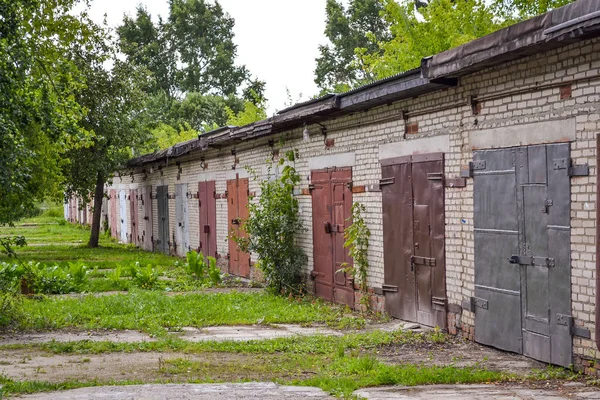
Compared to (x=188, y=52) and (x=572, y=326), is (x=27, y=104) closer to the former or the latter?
(x=572, y=326)

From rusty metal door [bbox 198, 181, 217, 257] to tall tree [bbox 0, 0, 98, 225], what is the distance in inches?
225

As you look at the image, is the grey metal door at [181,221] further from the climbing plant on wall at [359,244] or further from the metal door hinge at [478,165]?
the metal door hinge at [478,165]

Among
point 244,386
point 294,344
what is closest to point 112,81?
point 294,344

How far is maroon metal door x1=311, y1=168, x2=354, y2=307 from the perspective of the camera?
12672mm

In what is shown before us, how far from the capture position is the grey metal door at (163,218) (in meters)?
25.9

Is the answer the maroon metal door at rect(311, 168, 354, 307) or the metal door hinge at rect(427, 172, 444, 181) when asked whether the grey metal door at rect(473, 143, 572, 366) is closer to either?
the metal door hinge at rect(427, 172, 444, 181)

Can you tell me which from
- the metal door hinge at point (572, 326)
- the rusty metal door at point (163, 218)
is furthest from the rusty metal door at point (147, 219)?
the metal door hinge at point (572, 326)

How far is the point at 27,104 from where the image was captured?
10.2m

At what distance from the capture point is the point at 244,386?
683cm

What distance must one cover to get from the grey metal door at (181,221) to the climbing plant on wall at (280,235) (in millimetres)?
8853

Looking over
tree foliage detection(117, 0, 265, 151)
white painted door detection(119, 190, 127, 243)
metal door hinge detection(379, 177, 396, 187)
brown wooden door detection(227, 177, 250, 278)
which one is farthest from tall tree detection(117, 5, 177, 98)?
metal door hinge detection(379, 177, 396, 187)

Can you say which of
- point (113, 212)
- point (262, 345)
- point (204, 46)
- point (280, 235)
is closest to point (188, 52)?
point (204, 46)

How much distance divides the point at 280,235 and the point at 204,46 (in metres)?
43.9

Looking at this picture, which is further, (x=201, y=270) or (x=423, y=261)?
(x=201, y=270)
